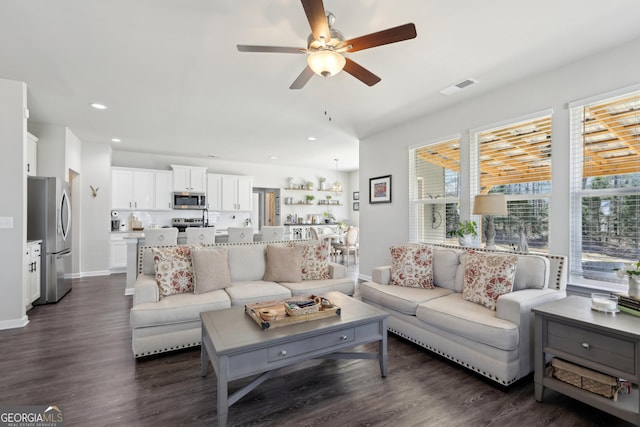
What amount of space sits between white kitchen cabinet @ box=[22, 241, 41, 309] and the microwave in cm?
305

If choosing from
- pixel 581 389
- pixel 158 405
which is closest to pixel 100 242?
pixel 158 405

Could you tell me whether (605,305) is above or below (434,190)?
below

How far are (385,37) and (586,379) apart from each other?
98.4 inches

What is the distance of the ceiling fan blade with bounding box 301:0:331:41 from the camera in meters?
1.69

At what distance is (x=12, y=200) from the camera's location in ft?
11.0

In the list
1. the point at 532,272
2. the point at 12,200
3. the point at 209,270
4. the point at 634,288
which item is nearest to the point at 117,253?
the point at 12,200

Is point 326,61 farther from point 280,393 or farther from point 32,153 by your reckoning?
point 32,153

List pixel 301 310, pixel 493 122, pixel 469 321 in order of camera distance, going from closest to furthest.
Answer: pixel 301 310 → pixel 469 321 → pixel 493 122

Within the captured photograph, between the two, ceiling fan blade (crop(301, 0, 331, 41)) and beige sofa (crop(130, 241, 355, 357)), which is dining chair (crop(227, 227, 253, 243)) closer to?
beige sofa (crop(130, 241, 355, 357))

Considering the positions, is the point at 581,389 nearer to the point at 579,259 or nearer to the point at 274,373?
the point at 579,259

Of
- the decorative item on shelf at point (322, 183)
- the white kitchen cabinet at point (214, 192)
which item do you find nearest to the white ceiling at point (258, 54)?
the white kitchen cabinet at point (214, 192)

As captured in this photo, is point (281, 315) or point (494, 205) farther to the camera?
point (494, 205)

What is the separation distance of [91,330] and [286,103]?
345 centimetres

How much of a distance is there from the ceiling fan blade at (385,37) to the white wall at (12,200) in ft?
12.4
